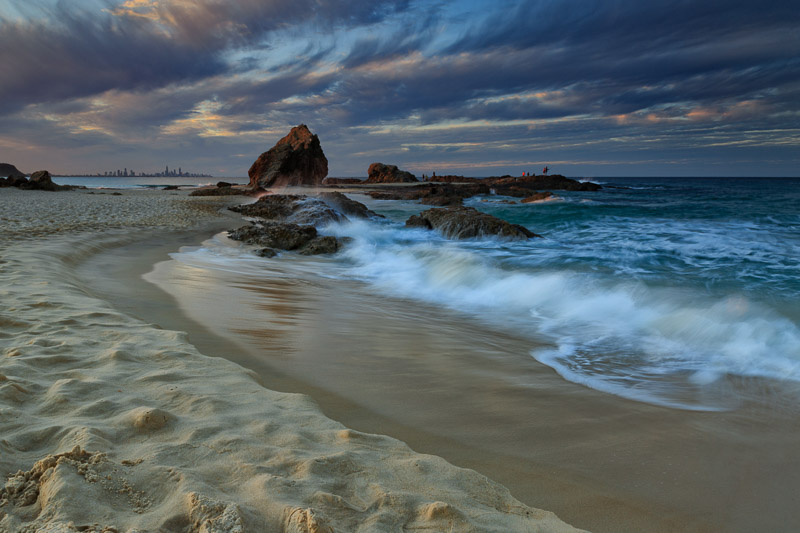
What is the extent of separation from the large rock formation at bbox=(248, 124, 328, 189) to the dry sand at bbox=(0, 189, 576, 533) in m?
30.1

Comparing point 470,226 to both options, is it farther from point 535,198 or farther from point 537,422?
point 535,198

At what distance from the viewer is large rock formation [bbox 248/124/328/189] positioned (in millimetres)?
31469

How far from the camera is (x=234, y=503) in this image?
1.35 m

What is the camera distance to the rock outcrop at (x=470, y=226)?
1215cm

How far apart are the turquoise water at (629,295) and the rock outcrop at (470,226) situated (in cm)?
48

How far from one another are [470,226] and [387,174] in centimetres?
4862

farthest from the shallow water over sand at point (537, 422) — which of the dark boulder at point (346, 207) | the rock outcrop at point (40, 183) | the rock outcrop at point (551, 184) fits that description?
the rock outcrop at point (551, 184)

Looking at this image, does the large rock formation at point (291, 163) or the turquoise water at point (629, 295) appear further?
the large rock formation at point (291, 163)

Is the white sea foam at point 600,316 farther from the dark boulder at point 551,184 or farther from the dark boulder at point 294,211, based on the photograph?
the dark boulder at point 551,184

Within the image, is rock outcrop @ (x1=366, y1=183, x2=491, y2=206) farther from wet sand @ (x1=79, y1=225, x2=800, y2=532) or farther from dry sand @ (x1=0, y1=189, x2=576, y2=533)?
dry sand @ (x1=0, y1=189, x2=576, y2=533)

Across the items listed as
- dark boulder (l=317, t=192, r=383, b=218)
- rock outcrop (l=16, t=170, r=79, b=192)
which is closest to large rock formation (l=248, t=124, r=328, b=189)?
rock outcrop (l=16, t=170, r=79, b=192)

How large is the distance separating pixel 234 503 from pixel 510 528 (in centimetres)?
88

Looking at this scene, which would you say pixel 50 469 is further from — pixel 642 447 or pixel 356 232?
pixel 356 232

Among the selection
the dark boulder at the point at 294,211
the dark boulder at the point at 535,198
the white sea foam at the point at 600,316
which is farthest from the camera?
the dark boulder at the point at 535,198
